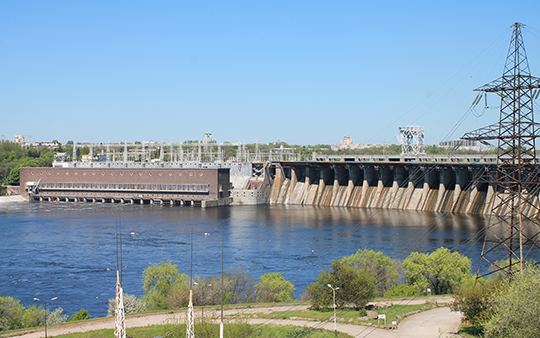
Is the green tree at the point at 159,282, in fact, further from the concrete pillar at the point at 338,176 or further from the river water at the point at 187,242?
the concrete pillar at the point at 338,176

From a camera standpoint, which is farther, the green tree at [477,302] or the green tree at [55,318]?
the green tree at [55,318]

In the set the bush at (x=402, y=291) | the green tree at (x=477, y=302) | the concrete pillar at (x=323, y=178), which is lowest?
the bush at (x=402, y=291)

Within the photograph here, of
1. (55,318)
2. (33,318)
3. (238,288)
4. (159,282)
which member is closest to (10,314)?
(33,318)

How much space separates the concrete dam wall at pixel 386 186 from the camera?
74500mm

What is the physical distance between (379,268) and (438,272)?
148 inches

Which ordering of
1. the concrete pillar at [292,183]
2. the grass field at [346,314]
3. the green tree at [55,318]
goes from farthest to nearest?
the concrete pillar at [292,183] → the green tree at [55,318] → the grass field at [346,314]

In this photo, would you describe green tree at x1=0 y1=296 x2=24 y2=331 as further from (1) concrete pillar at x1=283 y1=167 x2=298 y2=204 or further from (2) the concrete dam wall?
(1) concrete pillar at x1=283 y1=167 x2=298 y2=204

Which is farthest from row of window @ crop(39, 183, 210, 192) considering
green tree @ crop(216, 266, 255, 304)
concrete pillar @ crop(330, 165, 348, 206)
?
green tree @ crop(216, 266, 255, 304)

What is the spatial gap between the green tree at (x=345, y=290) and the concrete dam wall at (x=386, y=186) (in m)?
43.9

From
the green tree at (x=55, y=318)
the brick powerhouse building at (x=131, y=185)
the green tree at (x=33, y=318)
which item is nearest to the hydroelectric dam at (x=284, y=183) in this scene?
the brick powerhouse building at (x=131, y=185)

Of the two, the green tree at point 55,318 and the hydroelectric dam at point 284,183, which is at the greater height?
the hydroelectric dam at point 284,183

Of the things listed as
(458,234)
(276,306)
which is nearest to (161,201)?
(458,234)

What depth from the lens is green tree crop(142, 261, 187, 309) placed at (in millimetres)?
31906

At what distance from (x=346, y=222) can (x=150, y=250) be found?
2780cm
